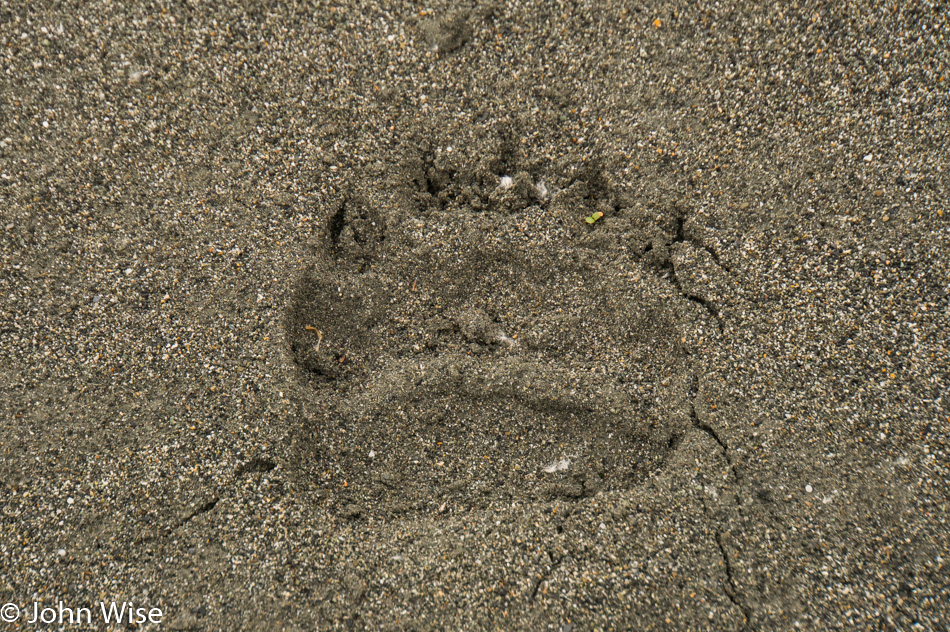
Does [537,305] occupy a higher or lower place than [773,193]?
lower

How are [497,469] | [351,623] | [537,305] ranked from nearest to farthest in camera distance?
1. [351,623]
2. [497,469]
3. [537,305]

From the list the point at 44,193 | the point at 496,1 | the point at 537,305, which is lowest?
the point at 537,305

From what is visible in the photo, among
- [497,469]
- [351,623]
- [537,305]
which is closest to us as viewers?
[351,623]

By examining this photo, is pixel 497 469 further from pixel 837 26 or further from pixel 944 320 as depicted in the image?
pixel 837 26

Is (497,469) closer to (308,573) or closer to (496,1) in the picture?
(308,573)

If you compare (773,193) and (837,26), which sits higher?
(837,26)

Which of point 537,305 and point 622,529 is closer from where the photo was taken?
point 622,529

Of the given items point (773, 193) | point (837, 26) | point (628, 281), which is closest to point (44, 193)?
point (628, 281)

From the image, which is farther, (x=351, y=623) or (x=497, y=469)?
(x=497, y=469)

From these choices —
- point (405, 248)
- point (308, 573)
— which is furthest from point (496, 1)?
point (308, 573)
